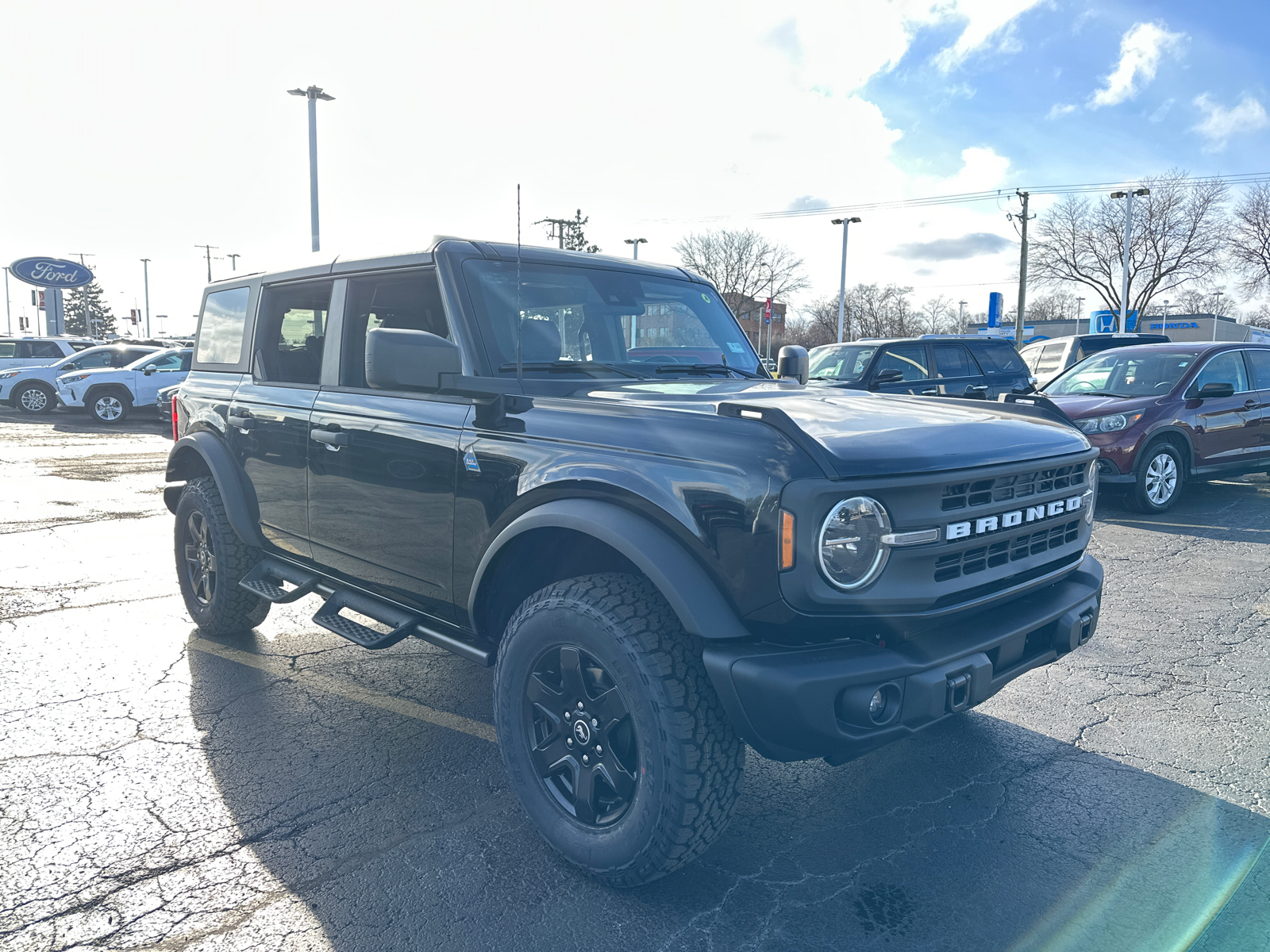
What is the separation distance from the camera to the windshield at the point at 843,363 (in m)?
12.2

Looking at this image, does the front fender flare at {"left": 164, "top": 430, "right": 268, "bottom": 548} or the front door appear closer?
the front door

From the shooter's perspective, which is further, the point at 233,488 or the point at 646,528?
the point at 233,488

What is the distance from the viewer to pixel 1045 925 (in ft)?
8.03

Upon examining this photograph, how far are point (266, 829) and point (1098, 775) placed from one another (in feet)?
9.71

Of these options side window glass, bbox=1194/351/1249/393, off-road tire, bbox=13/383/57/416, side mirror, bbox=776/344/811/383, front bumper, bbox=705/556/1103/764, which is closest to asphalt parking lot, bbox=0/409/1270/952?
front bumper, bbox=705/556/1103/764

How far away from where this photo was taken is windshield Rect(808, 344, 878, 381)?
1223 centimetres

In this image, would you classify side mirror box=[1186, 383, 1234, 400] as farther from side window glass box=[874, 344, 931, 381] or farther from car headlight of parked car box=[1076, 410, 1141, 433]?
side window glass box=[874, 344, 931, 381]

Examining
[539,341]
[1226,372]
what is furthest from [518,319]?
[1226,372]

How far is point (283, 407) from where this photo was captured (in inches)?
160

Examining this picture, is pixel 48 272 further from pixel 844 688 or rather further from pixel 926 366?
pixel 844 688

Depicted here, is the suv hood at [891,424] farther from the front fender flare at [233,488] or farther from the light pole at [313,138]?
the light pole at [313,138]

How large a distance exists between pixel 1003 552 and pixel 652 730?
3.97 ft

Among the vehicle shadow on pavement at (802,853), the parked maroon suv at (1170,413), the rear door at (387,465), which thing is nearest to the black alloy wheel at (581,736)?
the vehicle shadow on pavement at (802,853)

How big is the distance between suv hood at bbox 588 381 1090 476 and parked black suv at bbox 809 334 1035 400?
8476 mm
